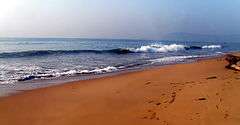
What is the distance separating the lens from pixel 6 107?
7.88 metres

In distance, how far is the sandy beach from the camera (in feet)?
20.7

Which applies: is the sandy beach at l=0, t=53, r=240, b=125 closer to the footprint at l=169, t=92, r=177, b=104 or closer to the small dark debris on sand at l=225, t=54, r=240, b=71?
the footprint at l=169, t=92, r=177, b=104

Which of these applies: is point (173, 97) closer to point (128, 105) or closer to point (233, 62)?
point (128, 105)

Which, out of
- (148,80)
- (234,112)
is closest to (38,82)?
(148,80)

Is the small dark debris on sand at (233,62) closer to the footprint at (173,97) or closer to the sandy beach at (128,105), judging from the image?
the sandy beach at (128,105)

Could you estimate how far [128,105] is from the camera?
7625 mm

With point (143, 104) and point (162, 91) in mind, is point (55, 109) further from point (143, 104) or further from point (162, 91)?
point (162, 91)

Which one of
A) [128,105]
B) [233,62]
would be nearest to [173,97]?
[128,105]

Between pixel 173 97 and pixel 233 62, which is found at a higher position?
pixel 233 62

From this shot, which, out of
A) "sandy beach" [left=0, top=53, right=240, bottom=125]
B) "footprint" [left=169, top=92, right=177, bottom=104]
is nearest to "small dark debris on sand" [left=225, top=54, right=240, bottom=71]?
"sandy beach" [left=0, top=53, right=240, bottom=125]

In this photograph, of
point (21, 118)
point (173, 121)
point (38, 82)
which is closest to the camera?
point (173, 121)

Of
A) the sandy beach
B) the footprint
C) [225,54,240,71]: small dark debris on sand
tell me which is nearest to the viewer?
the sandy beach

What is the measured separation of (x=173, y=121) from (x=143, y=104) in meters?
1.55

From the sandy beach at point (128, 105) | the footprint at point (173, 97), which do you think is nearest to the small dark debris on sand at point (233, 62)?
the sandy beach at point (128, 105)
